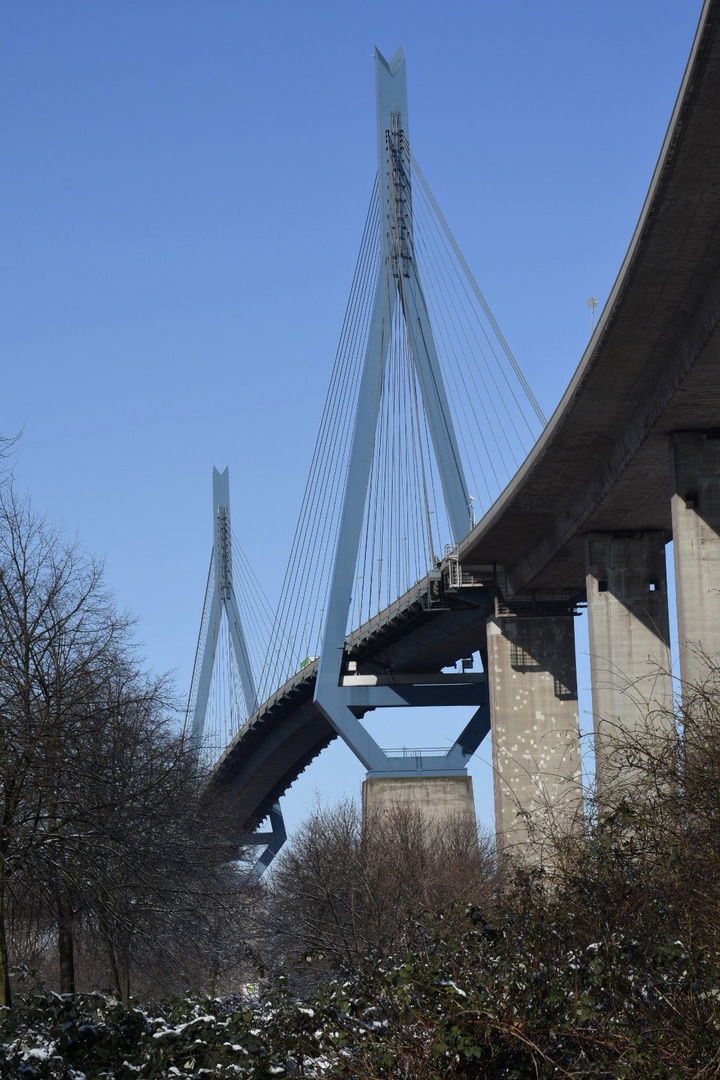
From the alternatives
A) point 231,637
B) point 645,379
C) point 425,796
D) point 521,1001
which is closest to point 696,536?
point 645,379

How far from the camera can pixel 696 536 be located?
3164 cm

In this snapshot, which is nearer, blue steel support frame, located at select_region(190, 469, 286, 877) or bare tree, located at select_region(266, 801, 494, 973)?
bare tree, located at select_region(266, 801, 494, 973)

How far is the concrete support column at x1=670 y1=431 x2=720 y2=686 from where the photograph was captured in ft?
101

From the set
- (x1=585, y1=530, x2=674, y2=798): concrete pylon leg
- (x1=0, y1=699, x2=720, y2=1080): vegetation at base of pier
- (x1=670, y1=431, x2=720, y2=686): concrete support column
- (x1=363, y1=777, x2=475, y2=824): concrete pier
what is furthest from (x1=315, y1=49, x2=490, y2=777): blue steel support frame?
(x1=0, y1=699, x2=720, y2=1080): vegetation at base of pier

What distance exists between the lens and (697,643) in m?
29.6

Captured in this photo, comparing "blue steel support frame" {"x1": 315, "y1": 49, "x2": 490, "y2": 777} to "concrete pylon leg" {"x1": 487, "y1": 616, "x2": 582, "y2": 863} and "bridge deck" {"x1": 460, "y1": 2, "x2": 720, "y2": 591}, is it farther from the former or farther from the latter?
"concrete pylon leg" {"x1": 487, "y1": 616, "x2": 582, "y2": 863}

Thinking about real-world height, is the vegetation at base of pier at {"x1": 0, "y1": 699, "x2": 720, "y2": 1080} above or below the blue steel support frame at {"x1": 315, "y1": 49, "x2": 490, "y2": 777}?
below

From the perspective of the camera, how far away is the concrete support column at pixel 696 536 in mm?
30844

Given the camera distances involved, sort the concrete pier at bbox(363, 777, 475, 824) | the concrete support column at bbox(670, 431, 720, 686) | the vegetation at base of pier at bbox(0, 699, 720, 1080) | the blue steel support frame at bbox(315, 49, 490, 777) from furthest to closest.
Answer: the concrete pier at bbox(363, 777, 475, 824) < the blue steel support frame at bbox(315, 49, 490, 777) < the concrete support column at bbox(670, 431, 720, 686) < the vegetation at base of pier at bbox(0, 699, 720, 1080)

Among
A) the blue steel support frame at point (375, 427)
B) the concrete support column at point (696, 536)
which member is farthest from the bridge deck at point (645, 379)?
the blue steel support frame at point (375, 427)

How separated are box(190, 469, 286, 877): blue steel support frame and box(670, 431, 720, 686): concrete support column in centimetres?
4201

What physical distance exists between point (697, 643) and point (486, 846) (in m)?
22.0

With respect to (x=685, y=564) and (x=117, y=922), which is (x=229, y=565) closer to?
(x=685, y=564)

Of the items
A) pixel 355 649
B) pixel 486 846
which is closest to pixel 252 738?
pixel 355 649
